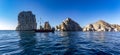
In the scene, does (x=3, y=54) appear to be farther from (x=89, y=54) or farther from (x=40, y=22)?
(x=40, y=22)

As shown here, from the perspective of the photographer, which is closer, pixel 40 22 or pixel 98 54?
A: pixel 98 54

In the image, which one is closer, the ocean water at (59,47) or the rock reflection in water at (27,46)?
the rock reflection in water at (27,46)

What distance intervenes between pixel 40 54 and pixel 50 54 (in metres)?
1.76

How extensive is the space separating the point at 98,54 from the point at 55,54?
768 centimetres

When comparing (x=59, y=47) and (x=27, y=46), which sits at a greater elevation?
(x=27, y=46)

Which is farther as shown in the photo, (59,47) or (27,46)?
(27,46)

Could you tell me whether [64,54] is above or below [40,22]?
below

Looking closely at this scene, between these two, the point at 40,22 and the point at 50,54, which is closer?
the point at 50,54

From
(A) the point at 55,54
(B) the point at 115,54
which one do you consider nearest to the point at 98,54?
(B) the point at 115,54

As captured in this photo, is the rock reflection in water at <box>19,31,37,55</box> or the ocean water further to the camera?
the ocean water

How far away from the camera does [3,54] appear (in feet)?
79.1

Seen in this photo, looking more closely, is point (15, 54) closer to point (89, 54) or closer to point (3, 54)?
point (3, 54)

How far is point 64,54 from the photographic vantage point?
23812mm

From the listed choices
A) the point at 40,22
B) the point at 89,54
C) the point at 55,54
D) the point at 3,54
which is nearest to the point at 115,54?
the point at 89,54
